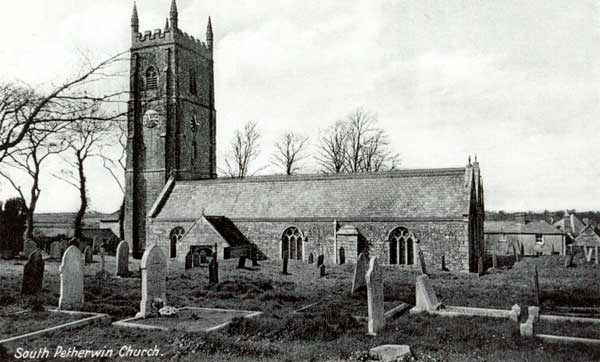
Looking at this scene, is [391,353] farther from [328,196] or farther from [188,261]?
[328,196]

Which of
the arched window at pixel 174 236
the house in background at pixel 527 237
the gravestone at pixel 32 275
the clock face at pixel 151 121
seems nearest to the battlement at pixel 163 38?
the clock face at pixel 151 121

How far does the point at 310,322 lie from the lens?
10.2m

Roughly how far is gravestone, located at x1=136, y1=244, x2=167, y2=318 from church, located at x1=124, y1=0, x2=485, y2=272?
1089cm

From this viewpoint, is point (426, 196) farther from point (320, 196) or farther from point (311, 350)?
point (311, 350)

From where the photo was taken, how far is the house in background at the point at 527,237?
45.2 meters

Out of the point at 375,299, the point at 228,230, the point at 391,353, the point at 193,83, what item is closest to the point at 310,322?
the point at 375,299

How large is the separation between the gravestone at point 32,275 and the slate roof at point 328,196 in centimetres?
1515

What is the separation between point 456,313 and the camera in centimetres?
1145

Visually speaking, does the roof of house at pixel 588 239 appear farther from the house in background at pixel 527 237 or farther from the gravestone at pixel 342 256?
the gravestone at pixel 342 256

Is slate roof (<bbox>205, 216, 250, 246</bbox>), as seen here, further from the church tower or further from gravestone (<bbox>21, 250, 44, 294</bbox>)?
gravestone (<bbox>21, 250, 44, 294</bbox>)

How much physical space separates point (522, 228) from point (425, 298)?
3995 cm

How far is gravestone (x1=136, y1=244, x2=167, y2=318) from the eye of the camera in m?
11.2

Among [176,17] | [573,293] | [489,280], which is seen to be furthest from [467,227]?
[176,17]

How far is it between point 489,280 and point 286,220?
38.7 feet
